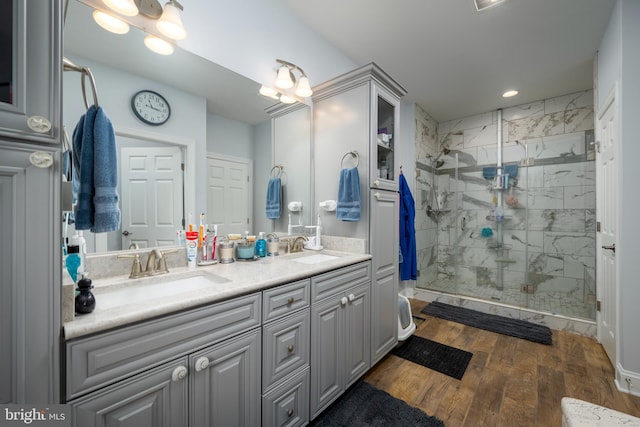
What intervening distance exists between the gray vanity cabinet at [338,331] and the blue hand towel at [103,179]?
97 cm

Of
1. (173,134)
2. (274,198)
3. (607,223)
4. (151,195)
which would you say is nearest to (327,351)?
(274,198)

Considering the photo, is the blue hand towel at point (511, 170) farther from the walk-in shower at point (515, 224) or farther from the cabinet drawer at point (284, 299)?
the cabinet drawer at point (284, 299)

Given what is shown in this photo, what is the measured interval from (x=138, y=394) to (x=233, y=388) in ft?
1.18

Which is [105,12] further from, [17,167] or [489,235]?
[489,235]

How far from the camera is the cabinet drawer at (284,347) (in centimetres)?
117

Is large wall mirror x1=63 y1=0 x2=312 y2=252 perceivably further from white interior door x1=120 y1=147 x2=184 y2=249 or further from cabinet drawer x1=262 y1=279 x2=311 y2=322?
A: cabinet drawer x1=262 y1=279 x2=311 y2=322

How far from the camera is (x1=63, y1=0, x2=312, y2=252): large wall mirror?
116cm

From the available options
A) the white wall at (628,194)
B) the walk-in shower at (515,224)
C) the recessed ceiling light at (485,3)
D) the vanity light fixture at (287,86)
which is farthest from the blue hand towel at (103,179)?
the walk-in shower at (515,224)

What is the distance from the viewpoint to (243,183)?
1.80 metres

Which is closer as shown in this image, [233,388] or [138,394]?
[138,394]

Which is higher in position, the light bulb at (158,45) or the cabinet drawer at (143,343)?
the light bulb at (158,45)

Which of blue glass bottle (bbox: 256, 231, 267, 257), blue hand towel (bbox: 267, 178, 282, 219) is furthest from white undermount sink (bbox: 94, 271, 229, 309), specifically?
blue hand towel (bbox: 267, 178, 282, 219)

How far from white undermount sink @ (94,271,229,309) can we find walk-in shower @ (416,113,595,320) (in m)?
3.14

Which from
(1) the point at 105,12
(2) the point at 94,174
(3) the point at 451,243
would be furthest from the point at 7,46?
(3) the point at 451,243
